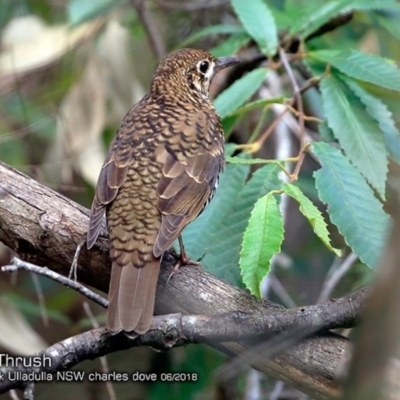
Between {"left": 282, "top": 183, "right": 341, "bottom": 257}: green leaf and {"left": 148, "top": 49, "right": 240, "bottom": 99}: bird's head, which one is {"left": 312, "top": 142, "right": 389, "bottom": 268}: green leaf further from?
{"left": 148, "top": 49, "right": 240, "bottom": 99}: bird's head

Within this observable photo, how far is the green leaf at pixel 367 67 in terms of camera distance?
3.36 m

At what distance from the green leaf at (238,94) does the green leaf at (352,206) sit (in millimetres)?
631

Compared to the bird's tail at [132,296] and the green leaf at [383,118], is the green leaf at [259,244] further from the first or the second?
the green leaf at [383,118]

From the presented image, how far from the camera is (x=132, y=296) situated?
271cm

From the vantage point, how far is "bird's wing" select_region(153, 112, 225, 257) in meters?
3.04

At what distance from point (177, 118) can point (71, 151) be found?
1456 mm

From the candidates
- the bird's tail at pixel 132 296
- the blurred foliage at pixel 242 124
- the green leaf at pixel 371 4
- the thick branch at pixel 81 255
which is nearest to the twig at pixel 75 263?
the thick branch at pixel 81 255

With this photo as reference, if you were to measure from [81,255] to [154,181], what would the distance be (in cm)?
44

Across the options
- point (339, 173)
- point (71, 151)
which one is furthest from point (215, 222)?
point (71, 151)

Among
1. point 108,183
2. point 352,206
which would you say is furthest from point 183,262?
point 352,206

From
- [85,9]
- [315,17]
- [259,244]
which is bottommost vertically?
[259,244]

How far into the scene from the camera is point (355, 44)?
17.2 feet

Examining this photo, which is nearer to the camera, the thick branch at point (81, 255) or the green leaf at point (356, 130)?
the thick branch at point (81, 255)

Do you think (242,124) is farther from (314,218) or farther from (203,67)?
(314,218)
